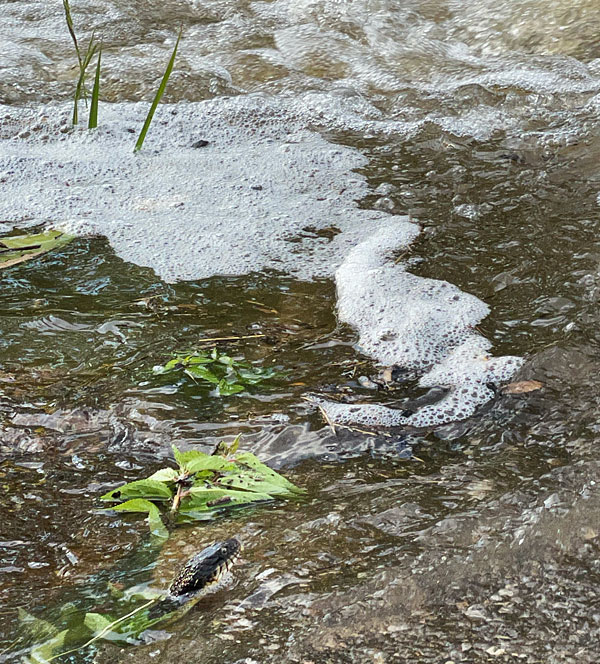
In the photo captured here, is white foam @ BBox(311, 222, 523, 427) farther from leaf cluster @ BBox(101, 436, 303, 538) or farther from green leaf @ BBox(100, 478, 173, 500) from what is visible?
green leaf @ BBox(100, 478, 173, 500)

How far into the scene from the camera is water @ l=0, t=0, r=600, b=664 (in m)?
1.29

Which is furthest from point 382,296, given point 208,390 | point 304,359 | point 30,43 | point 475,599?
point 30,43

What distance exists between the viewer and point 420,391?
202cm

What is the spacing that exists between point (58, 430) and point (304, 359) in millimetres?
677

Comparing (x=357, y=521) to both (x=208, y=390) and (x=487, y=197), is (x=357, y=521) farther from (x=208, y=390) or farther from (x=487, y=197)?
(x=487, y=197)

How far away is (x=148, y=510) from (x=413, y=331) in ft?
3.34

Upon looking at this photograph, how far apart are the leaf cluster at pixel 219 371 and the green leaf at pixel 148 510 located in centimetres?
45

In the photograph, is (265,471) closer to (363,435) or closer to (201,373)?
(363,435)

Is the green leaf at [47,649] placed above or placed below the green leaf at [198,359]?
above

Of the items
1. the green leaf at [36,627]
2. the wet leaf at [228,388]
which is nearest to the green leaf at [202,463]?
the wet leaf at [228,388]

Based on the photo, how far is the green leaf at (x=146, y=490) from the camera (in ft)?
5.33

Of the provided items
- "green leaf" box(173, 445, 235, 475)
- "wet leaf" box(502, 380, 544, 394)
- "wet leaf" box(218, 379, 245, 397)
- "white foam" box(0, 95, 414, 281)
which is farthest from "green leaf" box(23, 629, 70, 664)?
"white foam" box(0, 95, 414, 281)

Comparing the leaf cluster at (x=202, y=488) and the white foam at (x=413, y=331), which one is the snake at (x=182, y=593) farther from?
the white foam at (x=413, y=331)

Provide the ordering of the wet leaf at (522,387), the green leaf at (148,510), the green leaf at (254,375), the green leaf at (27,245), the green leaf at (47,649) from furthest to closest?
the green leaf at (27,245) → the green leaf at (254,375) → the wet leaf at (522,387) → the green leaf at (148,510) → the green leaf at (47,649)
